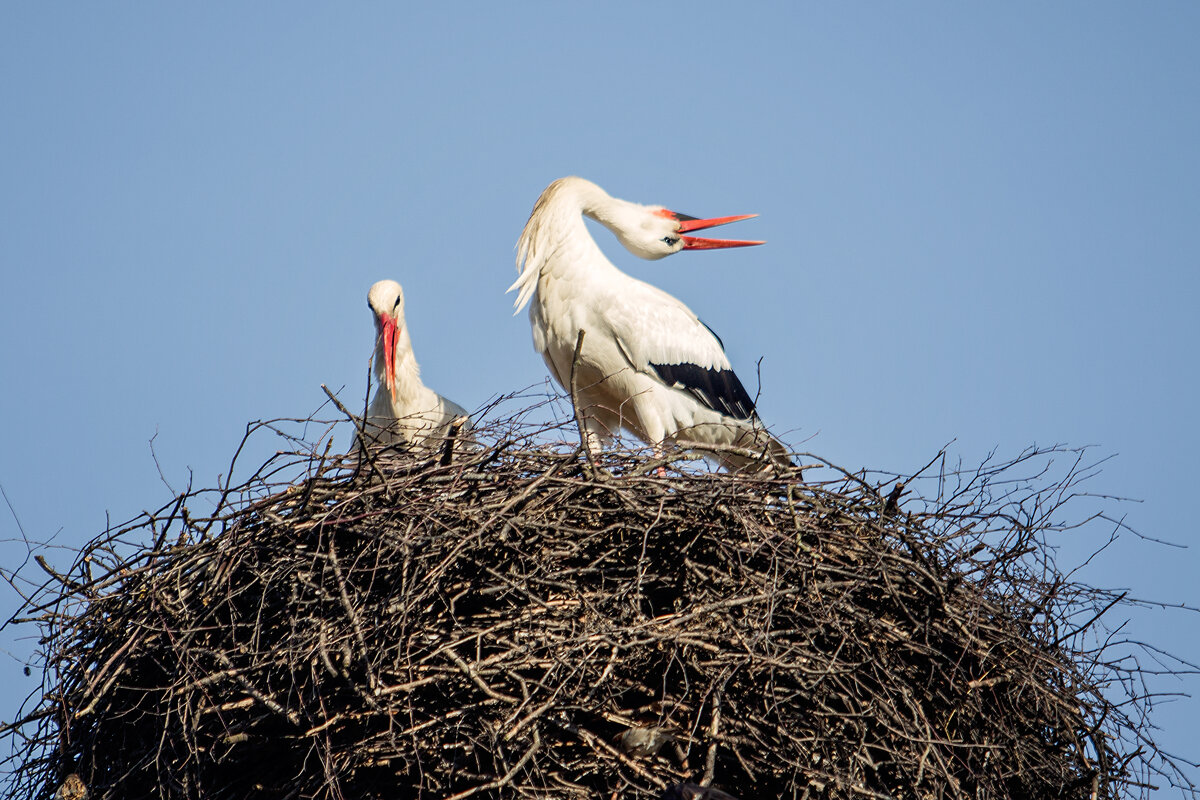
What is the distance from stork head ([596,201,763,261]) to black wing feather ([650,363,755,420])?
64 centimetres

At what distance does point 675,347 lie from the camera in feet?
16.6

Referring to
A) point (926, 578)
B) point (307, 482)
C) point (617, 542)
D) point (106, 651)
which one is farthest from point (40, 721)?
point (926, 578)

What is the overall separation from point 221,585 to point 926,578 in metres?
1.79

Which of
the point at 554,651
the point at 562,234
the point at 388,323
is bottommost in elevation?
the point at 554,651

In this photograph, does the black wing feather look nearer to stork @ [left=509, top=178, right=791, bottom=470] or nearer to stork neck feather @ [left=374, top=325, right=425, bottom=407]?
stork @ [left=509, top=178, right=791, bottom=470]

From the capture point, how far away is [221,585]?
128 inches

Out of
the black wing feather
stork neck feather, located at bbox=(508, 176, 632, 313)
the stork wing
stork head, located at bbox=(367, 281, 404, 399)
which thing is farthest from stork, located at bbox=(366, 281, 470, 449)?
the black wing feather

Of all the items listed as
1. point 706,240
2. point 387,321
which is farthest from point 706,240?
point 387,321

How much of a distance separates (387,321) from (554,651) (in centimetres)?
224

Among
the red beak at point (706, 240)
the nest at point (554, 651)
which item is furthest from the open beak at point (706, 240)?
the nest at point (554, 651)

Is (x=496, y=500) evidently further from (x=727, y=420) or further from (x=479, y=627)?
(x=727, y=420)

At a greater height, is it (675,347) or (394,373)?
(675,347)

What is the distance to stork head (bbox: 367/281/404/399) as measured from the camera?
16.2ft

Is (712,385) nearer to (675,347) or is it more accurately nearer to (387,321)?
(675,347)
